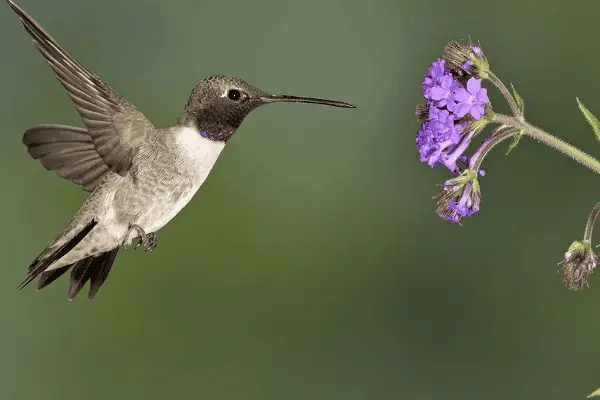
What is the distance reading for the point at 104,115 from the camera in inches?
105

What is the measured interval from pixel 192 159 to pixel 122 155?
9.7 inches

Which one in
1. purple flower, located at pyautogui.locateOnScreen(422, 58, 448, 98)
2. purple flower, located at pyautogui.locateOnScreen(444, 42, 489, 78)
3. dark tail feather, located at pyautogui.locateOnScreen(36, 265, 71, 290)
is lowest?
dark tail feather, located at pyautogui.locateOnScreen(36, 265, 71, 290)

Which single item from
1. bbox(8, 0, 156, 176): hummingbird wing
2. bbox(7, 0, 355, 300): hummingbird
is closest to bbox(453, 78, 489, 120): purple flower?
bbox(7, 0, 355, 300): hummingbird

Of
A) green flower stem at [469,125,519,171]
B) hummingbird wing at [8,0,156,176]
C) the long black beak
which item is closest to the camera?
green flower stem at [469,125,519,171]

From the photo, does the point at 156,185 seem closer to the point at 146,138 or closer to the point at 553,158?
the point at 146,138

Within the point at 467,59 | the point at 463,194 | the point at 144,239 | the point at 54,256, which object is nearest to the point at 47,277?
the point at 54,256

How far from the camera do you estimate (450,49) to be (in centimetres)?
225

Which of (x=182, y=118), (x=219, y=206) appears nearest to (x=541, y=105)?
(x=219, y=206)

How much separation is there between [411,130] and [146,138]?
2993mm

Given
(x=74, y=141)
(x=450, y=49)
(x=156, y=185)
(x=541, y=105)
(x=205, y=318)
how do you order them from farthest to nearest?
(x=541, y=105) < (x=205, y=318) < (x=74, y=141) < (x=156, y=185) < (x=450, y=49)

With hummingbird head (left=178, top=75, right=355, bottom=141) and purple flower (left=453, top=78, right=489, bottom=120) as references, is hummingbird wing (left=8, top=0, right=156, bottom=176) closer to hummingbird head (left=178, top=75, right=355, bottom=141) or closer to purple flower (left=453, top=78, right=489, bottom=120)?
hummingbird head (left=178, top=75, right=355, bottom=141)

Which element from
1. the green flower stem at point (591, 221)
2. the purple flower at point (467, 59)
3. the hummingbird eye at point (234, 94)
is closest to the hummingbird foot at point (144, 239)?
the hummingbird eye at point (234, 94)

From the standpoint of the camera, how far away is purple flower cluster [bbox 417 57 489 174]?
6.86 feet

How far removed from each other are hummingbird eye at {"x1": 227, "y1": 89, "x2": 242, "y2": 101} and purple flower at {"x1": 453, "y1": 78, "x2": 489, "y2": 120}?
693mm
